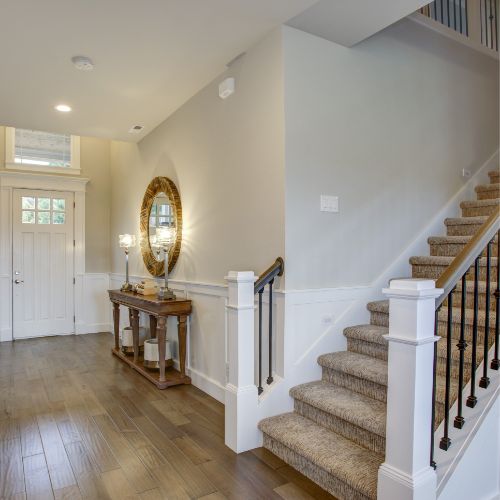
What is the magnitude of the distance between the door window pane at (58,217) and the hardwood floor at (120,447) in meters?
2.60

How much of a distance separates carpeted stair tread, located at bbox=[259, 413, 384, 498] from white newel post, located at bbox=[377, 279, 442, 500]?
24 cm

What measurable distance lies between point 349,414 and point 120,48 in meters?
2.89

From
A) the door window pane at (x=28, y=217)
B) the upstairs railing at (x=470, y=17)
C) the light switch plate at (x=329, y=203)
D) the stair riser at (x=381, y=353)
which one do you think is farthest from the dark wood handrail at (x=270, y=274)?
the door window pane at (x=28, y=217)

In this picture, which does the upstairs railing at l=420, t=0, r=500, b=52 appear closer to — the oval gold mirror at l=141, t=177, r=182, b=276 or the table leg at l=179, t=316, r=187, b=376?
the oval gold mirror at l=141, t=177, r=182, b=276

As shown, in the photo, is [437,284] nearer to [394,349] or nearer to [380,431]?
[394,349]

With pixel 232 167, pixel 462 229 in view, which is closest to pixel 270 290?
pixel 232 167

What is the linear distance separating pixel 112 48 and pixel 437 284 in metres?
2.69

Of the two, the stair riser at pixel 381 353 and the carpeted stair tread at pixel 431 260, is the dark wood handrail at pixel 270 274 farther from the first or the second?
→ the carpeted stair tread at pixel 431 260

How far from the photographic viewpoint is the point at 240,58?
10.1ft

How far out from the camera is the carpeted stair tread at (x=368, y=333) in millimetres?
2684

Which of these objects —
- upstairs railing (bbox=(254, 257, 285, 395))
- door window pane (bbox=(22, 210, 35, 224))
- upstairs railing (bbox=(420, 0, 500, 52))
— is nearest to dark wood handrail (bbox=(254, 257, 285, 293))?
upstairs railing (bbox=(254, 257, 285, 395))

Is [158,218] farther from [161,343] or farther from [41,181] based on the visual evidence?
[41,181]

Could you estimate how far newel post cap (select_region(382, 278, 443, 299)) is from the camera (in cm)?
156

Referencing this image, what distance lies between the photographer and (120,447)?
2.52 meters
